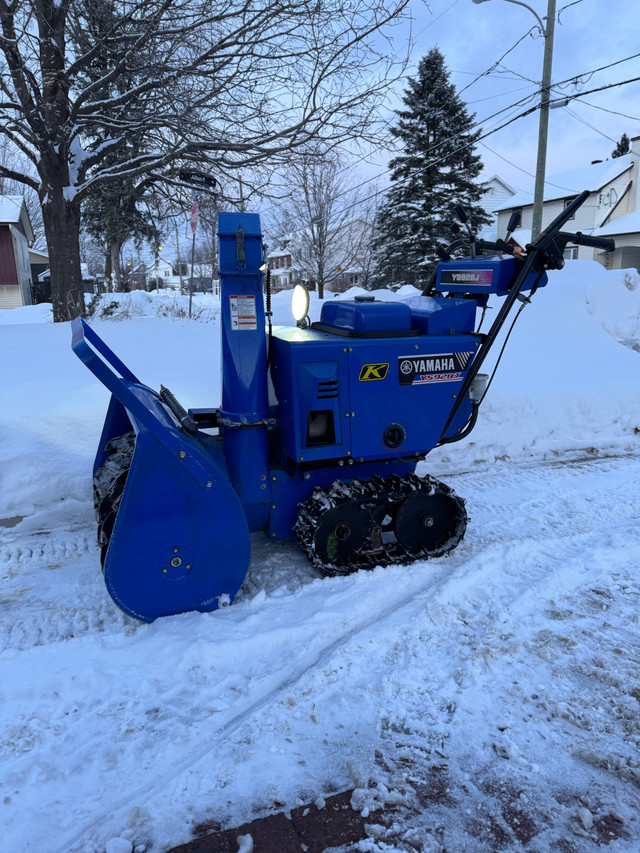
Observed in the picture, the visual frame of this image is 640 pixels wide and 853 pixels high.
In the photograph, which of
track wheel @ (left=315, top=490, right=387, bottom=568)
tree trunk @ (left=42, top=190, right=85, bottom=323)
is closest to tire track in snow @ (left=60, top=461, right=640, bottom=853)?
track wheel @ (left=315, top=490, right=387, bottom=568)

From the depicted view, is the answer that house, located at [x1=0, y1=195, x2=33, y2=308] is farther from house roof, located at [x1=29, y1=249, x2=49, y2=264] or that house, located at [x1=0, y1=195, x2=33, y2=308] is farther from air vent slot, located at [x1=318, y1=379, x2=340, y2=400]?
air vent slot, located at [x1=318, y1=379, x2=340, y2=400]

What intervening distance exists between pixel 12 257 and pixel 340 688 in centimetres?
2964

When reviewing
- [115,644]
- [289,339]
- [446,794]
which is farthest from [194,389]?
[446,794]

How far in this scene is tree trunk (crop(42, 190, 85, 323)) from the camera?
33.9 ft

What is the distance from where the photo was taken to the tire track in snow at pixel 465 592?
2115mm

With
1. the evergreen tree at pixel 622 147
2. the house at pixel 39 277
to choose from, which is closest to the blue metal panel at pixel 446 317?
the house at pixel 39 277

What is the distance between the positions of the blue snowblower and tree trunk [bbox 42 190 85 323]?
772 cm

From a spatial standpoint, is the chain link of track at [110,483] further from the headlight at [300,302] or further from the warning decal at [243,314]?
the headlight at [300,302]

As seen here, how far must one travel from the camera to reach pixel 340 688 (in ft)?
8.18

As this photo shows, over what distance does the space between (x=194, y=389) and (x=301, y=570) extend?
9.24ft

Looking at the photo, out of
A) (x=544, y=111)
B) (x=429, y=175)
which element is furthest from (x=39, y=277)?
(x=544, y=111)

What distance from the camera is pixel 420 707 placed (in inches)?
94.4

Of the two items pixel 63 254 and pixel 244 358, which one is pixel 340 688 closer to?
pixel 244 358

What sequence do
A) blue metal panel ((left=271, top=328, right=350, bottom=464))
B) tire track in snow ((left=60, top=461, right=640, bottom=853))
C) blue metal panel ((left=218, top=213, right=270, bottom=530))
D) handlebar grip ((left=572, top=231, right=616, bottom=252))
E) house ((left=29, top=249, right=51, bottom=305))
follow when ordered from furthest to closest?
house ((left=29, top=249, right=51, bottom=305))
handlebar grip ((left=572, top=231, right=616, bottom=252))
blue metal panel ((left=271, top=328, right=350, bottom=464))
blue metal panel ((left=218, top=213, right=270, bottom=530))
tire track in snow ((left=60, top=461, right=640, bottom=853))
